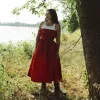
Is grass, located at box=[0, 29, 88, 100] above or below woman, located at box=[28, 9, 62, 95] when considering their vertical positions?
below

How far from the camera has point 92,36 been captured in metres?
5.52

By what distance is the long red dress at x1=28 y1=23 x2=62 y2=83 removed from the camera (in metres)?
6.46

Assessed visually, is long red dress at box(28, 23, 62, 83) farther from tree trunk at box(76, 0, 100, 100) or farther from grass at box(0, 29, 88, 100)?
tree trunk at box(76, 0, 100, 100)

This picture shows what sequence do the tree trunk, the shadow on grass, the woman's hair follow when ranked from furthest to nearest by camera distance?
1. the shadow on grass
2. the woman's hair
3. the tree trunk

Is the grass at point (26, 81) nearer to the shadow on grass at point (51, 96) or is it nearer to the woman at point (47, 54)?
the shadow on grass at point (51, 96)

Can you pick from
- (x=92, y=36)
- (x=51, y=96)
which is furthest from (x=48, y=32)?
(x=51, y=96)

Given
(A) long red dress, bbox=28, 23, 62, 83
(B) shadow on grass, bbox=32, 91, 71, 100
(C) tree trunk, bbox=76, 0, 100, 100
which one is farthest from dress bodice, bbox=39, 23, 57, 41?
(B) shadow on grass, bbox=32, 91, 71, 100

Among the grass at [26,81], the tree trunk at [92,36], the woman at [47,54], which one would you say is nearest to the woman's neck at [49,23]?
the woman at [47,54]

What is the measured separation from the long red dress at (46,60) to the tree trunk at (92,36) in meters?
0.93

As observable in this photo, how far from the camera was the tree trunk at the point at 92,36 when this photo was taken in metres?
5.41

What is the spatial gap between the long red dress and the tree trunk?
932 millimetres

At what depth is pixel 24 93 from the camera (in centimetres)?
660

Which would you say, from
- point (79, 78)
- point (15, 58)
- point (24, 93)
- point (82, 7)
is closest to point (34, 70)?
point (24, 93)

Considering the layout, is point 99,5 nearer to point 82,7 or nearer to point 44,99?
point 82,7
